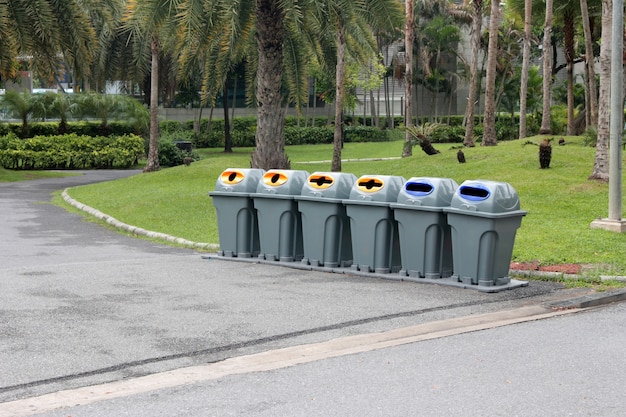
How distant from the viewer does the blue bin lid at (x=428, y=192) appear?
10852 mm

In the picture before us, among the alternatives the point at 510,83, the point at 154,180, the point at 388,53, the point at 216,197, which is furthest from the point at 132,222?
the point at 388,53

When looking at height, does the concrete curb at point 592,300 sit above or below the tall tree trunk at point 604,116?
below

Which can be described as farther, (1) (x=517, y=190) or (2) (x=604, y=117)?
(2) (x=604, y=117)

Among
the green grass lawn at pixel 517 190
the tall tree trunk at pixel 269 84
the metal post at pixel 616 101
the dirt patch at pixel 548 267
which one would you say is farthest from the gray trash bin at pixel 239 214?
the tall tree trunk at pixel 269 84

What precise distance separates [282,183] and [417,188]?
2.08 metres

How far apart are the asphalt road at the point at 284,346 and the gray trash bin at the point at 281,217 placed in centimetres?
39

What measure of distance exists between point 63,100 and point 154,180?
1226 cm

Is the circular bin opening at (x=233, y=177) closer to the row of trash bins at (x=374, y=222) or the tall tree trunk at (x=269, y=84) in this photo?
the row of trash bins at (x=374, y=222)

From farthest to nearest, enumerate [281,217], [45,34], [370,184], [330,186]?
1. [45,34]
2. [281,217]
3. [330,186]
4. [370,184]

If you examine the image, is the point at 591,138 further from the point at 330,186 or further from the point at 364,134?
Result: the point at 364,134

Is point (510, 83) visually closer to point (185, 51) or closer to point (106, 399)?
point (185, 51)

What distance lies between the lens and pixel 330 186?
38.9 feet

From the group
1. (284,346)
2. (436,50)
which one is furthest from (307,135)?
(284,346)

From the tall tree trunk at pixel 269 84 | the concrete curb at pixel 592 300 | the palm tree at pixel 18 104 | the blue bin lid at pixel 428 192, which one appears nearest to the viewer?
the concrete curb at pixel 592 300
